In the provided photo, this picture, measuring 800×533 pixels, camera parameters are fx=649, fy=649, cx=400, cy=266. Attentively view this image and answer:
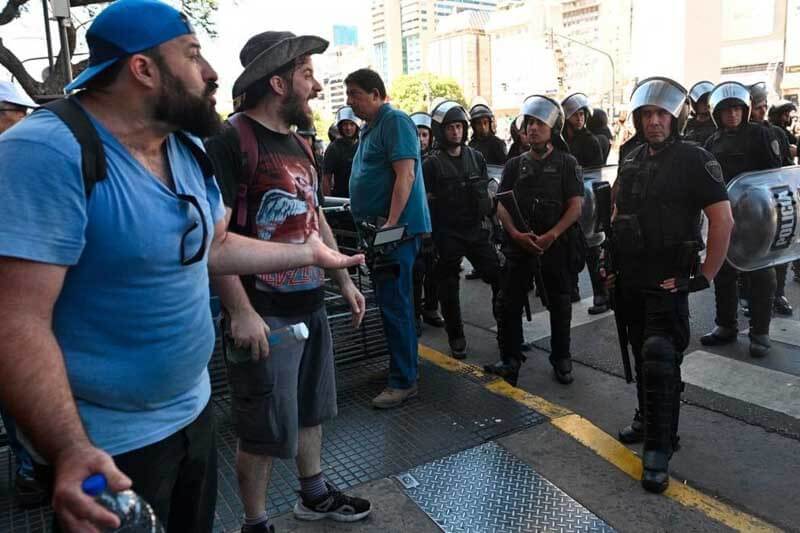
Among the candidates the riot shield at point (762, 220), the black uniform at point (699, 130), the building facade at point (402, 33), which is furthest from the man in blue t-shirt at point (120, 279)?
the building facade at point (402, 33)

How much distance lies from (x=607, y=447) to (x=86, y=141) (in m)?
2.99

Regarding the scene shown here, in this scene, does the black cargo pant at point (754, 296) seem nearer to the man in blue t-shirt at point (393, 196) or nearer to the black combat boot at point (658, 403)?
the black combat boot at point (658, 403)

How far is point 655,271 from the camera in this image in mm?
3238

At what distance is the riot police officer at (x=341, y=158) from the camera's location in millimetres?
7773

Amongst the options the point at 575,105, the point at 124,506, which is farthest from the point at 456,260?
the point at 124,506

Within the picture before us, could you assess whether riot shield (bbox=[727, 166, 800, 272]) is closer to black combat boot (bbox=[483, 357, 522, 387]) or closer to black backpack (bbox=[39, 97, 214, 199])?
black combat boot (bbox=[483, 357, 522, 387])

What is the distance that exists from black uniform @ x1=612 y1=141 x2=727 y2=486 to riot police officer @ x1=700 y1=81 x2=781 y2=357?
198 cm

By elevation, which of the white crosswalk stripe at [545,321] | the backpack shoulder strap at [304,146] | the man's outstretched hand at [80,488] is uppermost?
the backpack shoulder strap at [304,146]

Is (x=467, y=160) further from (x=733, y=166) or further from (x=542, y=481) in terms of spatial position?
(x=542, y=481)

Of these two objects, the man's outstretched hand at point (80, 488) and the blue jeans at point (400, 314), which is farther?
the blue jeans at point (400, 314)

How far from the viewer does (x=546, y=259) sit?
4570mm

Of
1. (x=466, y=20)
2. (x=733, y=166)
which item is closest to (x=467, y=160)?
(x=733, y=166)

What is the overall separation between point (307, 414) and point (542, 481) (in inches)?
47.8

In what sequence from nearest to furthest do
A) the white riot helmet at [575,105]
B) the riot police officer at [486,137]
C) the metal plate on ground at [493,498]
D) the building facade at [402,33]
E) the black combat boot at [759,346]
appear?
the metal plate on ground at [493,498] < the black combat boot at [759,346] < the white riot helmet at [575,105] < the riot police officer at [486,137] < the building facade at [402,33]
